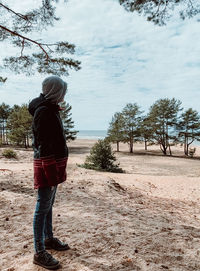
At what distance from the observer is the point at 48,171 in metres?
2.03

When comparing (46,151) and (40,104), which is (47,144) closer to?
(46,151)

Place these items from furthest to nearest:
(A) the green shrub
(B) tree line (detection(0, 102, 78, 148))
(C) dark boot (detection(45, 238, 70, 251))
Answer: (B) tree line (detection(0, 102, 78, 148)), (A) the green shrub, (C) dark boot (detection(45, 238, 70, 251))

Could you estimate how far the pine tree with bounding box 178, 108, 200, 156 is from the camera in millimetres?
30328

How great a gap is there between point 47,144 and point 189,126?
3204cm

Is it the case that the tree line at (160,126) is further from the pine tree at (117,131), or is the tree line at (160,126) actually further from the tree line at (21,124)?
the tree line at (21,124)

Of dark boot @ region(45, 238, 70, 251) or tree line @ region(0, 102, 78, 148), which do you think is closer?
dark boot @ region(45, 238, 70, 251)

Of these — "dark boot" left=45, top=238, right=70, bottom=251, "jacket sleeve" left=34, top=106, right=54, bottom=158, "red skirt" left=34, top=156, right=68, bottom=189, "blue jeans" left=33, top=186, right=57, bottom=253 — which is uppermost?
"jacket sleeve" left=34, top=106, right=54, bottom=158

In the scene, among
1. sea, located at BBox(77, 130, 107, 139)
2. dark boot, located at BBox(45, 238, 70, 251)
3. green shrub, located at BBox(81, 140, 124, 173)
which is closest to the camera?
dark boot, located at BBox(45, 238, 70, 251)

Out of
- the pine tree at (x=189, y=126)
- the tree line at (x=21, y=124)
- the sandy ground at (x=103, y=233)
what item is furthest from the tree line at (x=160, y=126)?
the sandy ground at (x=103, y=233)

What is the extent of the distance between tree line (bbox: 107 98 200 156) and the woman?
29.8 m

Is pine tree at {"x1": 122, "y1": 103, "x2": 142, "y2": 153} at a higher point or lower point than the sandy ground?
higher

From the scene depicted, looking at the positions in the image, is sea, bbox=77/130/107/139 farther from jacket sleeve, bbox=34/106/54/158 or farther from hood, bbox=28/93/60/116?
jacket sleeve, bbox=34/106/54/158

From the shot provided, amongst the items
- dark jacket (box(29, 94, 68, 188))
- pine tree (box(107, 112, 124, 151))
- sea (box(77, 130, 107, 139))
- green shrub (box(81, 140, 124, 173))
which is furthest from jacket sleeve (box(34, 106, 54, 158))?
sea (box(77, 130, 107, 139))

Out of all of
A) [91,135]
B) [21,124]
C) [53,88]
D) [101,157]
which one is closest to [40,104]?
[53,88]
